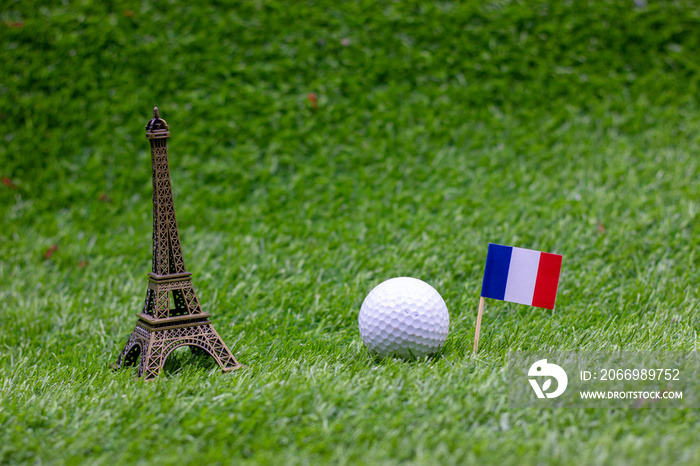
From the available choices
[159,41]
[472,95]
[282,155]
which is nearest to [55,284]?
[282,155]

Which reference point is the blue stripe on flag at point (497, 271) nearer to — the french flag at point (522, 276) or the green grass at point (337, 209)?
the french flag at point (522, 276)

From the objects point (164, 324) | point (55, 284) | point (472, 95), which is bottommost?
point (55, 284)

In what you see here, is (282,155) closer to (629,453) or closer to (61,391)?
(61,391)

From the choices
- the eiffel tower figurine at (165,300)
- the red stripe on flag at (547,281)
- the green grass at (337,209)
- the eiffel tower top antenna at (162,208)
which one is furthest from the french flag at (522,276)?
the eiffel tower top antenna at (162,208)

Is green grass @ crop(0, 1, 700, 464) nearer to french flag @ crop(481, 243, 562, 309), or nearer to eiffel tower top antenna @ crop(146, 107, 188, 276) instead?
french flag @ crop(481, 243, 562, 309)

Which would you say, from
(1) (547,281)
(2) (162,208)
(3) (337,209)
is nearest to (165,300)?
(2) (162,208)

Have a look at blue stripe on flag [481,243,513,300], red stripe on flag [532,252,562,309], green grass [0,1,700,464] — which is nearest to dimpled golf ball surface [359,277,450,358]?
green grass [0,1,700,464]
